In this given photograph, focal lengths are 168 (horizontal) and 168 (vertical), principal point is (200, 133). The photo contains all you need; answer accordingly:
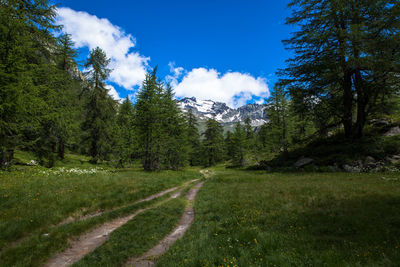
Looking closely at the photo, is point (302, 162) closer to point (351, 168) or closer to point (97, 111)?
point (351, 168)

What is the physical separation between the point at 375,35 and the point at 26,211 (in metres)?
26.9

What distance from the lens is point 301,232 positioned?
18.3ft

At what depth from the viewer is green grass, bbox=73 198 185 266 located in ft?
16.8

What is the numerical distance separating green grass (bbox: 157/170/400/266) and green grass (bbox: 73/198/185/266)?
117 cm

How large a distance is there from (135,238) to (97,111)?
1160 inches

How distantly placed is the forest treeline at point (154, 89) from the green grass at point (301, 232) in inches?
443

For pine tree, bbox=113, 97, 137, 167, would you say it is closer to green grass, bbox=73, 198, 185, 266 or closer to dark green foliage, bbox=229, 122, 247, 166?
green grass, bbox=73, 198, 185, 266

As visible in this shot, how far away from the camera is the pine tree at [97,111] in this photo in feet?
95.0

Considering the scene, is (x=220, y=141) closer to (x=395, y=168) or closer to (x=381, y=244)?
(x=395, y=168)

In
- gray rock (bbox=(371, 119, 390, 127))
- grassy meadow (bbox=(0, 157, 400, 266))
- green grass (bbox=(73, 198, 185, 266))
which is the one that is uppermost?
gray rock (bbox=(371, 119, 390, 127))

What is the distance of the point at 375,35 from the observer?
1451 cm

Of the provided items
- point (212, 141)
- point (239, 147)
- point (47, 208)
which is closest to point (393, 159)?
point (47, 208)

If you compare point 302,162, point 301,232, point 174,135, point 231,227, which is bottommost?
point 231,227

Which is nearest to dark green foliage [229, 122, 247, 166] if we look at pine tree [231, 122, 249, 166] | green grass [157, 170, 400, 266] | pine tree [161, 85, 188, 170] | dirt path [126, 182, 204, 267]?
pine tree [231, 122, 249, 166]
